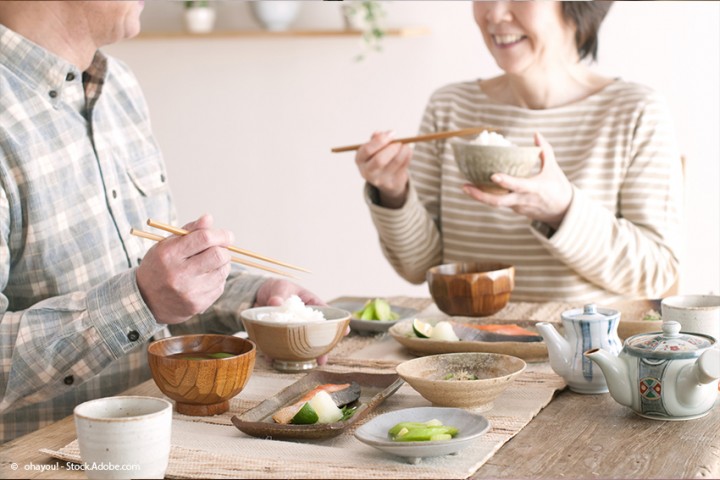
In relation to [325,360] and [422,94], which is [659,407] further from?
[422,94]

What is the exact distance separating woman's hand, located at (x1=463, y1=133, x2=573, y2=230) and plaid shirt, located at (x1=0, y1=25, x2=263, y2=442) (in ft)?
1.84

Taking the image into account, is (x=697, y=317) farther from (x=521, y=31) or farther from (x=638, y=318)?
(x=521, y=31)

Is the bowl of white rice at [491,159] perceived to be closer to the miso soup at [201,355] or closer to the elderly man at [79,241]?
the elderly man at [79,241]

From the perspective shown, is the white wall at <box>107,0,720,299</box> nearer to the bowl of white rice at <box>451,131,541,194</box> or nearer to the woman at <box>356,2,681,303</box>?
the woman at <box>356,2,681,303</box>

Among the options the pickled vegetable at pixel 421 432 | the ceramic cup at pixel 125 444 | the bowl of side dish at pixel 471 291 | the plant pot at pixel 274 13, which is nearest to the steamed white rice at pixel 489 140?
the bowl of side dish at pixel 471 291

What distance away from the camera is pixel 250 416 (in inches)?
50.4

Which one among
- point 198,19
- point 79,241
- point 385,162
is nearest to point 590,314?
point 385,162

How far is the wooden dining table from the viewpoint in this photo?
111 centimetres

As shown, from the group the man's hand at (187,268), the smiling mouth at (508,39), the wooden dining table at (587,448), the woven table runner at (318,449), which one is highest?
the smiling mouth at (508,39)

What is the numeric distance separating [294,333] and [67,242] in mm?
490

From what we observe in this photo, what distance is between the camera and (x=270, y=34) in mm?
4012

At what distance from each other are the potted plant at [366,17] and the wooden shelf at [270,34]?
0.10 ft

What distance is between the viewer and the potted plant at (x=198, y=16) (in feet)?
13.4

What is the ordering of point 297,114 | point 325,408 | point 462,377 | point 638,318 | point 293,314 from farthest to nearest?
point 297,114 < point 638,318 < point 293,314 < point 462,377 < point 325,408
